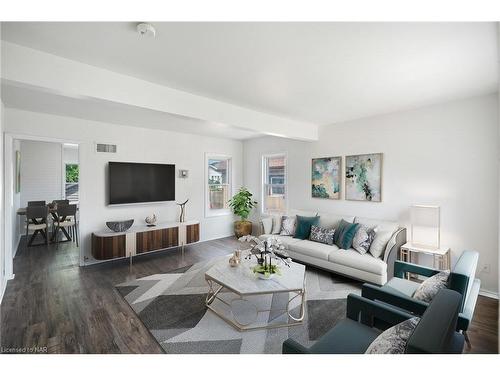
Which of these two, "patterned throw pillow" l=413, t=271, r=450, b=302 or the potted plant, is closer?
"patterned throw pillow" l=413, t=271, r=450, b=302

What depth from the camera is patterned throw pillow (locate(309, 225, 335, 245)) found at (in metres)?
4.00

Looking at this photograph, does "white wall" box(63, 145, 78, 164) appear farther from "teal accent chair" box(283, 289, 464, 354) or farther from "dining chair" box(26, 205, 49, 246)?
"teal accent chair" box(283, 289, 464, 354)

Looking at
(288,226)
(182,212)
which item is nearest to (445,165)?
(288,226)

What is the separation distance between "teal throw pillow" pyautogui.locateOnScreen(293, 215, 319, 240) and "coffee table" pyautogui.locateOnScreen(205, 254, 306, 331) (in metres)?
1.42

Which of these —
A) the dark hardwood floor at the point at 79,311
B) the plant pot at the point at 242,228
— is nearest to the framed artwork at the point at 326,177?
the plant pot at the point at 242,228

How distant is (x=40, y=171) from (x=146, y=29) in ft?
22.5

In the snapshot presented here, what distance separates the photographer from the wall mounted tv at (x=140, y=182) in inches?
173

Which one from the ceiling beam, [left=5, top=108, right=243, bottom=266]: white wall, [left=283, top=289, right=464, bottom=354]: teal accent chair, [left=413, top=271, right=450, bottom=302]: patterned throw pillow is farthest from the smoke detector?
[left=5, top=108, right=243, bottom=266]: white wall

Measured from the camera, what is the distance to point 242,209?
19.4 feet

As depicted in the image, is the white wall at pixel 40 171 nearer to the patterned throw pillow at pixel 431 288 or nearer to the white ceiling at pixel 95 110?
the white ceiling at pixel 95 110

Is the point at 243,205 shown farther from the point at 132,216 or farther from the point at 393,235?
the point at 393,235

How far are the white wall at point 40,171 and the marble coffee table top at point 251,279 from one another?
→ 6.29 meters
